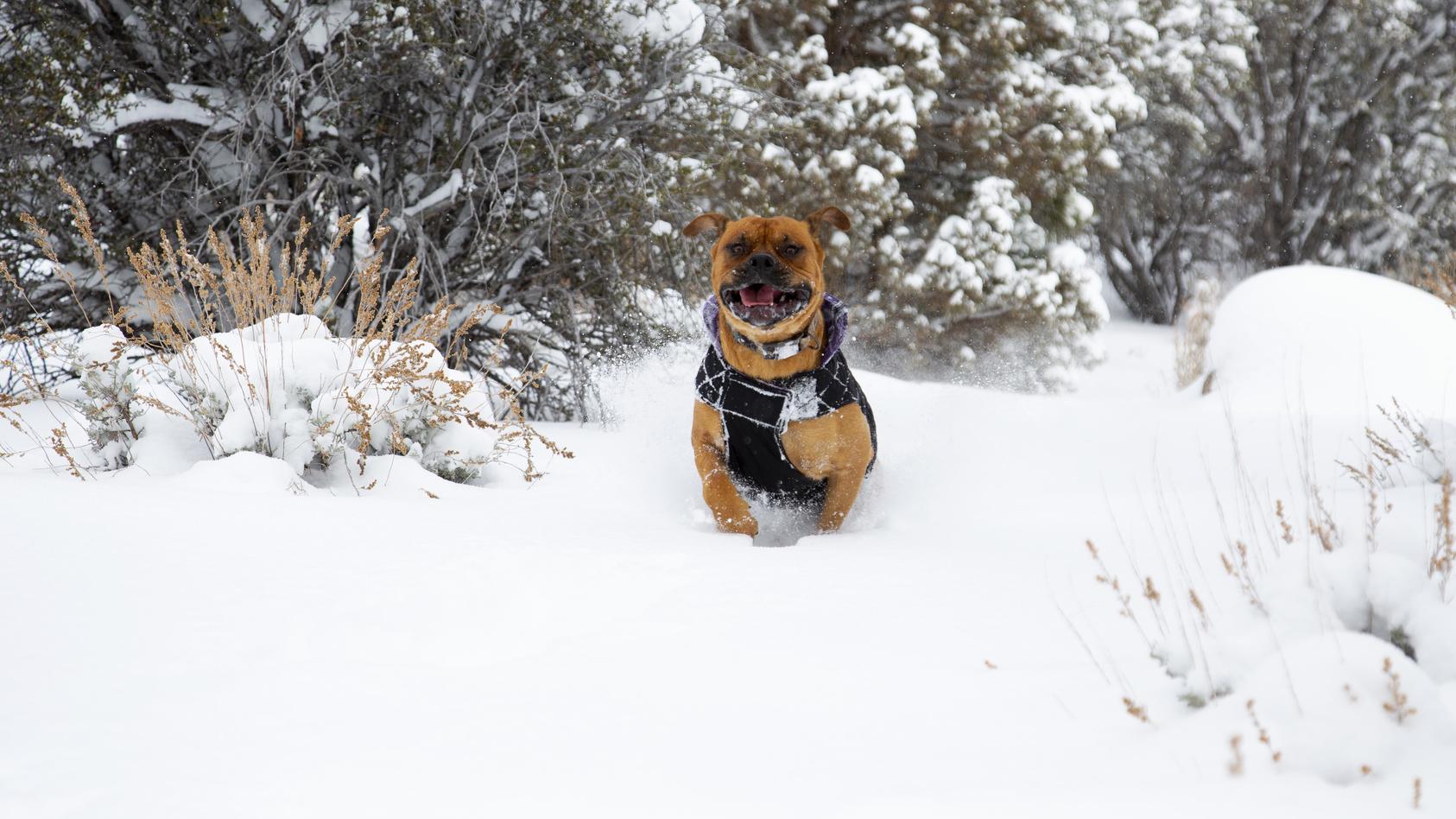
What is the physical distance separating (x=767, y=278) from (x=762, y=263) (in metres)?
0.07

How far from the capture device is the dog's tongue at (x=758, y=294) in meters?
3.52

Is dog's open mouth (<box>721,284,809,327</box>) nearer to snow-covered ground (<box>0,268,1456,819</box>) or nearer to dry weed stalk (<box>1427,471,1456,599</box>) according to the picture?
snow-covered ground (<box>0,268,1456,819</box>)

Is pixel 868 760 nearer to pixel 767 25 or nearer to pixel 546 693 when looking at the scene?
pixel 546 693

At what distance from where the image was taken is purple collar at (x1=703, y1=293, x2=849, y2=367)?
12.0ft

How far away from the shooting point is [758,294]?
3.53 m

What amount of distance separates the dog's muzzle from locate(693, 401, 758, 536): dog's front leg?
43 cm

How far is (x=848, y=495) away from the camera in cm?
376

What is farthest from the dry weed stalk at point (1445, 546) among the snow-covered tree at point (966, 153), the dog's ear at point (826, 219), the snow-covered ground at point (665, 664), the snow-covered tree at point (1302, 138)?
the snow-covered tree at point (1302, 138)

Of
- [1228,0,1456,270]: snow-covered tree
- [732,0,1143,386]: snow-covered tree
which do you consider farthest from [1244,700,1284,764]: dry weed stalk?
[1228,0,1456,270]: snow-covered tree

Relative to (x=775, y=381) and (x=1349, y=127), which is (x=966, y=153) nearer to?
(x=1349, y=127)

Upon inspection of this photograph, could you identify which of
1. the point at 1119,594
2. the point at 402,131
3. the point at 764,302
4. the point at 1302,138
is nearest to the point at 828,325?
the point at 764,302

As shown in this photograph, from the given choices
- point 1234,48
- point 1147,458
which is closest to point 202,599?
point 1147,458

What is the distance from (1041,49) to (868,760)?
12.4 metres

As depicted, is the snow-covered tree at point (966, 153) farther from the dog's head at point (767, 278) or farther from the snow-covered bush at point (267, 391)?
the snow-covered bush at point (267, 391)
